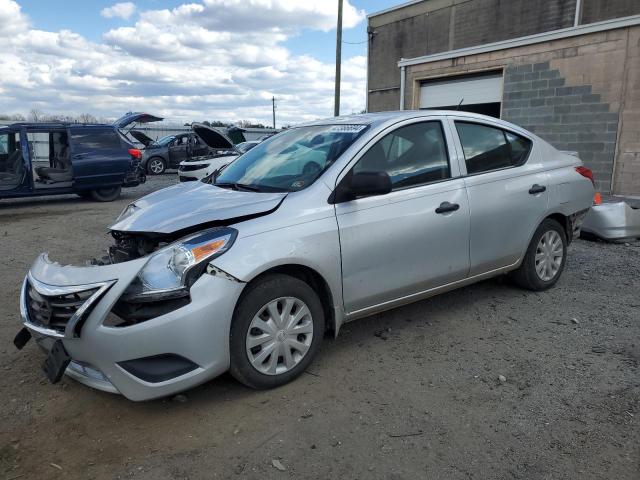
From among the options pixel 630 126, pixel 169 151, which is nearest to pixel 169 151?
pixel 169 151

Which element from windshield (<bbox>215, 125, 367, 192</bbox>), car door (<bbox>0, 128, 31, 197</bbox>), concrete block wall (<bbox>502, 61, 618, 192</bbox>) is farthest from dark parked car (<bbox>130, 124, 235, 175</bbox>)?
windshield (<bbox>215, 125, 367, 192</bbox>)

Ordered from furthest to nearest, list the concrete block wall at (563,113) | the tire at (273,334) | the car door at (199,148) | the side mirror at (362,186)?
the car door at (199,148)
the concrete block wall at (563,113)
the side mirror at (362,186)
the tire at (273,334)

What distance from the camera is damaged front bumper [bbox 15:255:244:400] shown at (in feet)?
8.54

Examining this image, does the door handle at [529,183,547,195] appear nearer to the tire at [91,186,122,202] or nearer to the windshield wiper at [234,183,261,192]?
the windshield wiper at [234,183,261,192]

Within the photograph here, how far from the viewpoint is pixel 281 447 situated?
256 centimetres

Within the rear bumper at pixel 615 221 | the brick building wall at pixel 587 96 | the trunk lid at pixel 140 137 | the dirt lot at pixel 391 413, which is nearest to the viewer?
the dirt lot at pixel 391 413

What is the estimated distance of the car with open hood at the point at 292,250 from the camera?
8.78 ft

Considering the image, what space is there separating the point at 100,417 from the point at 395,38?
24.5 meters

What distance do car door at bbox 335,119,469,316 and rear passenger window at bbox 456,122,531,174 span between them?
0.23 metres

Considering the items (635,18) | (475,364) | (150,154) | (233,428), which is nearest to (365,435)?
(233,428)

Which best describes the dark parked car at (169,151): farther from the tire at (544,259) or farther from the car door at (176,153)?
the tire at (544,259)

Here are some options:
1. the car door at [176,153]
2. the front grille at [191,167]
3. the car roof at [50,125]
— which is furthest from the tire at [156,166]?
the car roof at [50,125]

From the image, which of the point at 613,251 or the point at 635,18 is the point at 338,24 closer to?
the point at 635,18

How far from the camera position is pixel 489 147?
4.30 metres
